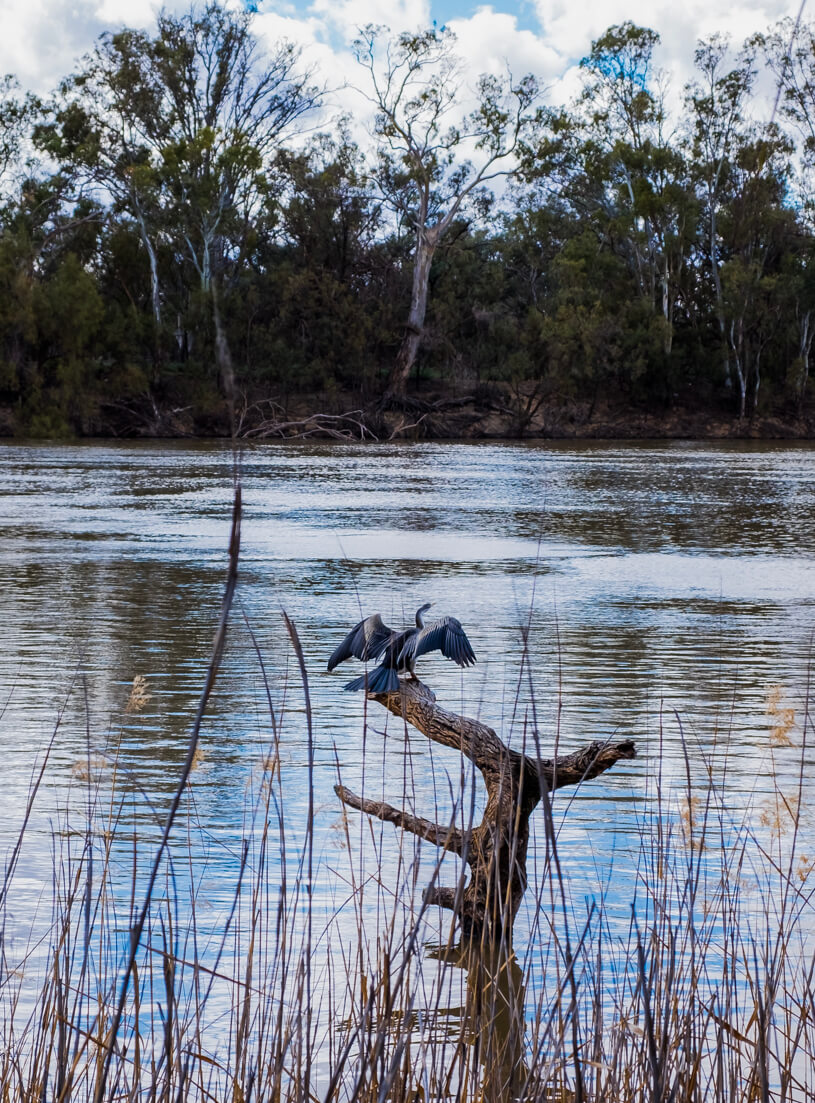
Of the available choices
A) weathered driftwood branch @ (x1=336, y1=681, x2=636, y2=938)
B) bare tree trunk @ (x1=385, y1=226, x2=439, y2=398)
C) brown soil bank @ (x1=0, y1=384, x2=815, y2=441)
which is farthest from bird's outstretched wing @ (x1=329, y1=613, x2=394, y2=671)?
bare tree trunk @ (x1=385, y1=226, x2=439, y2=398)

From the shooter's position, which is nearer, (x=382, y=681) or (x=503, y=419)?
(x=382, y=681)

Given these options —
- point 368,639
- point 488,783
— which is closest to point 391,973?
point 488,783

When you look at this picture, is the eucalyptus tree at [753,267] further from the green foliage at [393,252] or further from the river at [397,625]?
the river at [397,625]

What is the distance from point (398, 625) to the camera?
28.8 feet

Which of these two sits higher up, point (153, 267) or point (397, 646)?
point (153, 267)

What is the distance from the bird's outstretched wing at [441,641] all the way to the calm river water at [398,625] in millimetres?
221

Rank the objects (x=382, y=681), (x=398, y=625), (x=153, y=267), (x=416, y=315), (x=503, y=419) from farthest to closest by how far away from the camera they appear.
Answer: (x=416, y=315), (x=503, y=419), (x=153, y=267), (x=398, y=625), (x=382, y=681)

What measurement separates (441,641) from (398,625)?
15.9ft

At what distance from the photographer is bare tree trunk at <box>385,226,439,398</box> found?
48.8 m

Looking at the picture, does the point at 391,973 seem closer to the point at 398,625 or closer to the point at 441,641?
the point at 441,641

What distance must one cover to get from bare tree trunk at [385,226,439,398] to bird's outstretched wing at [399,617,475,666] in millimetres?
44445

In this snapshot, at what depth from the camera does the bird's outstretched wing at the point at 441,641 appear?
153 inches

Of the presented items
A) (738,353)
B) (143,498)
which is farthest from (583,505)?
(738,353)

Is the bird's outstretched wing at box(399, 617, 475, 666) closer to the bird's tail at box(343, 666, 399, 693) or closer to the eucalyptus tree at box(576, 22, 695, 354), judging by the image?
the bird's tail at box(343, 666, 399, 693)
